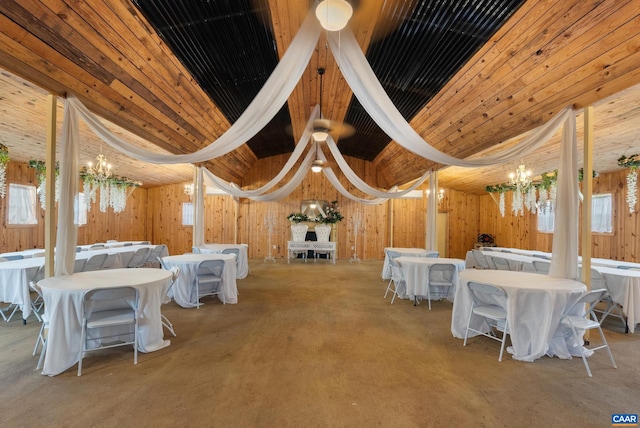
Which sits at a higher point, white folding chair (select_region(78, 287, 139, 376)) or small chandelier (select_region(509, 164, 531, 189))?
small chandelier (select_region(509, 164, 531, 189))

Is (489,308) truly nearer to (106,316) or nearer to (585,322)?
(585,322)

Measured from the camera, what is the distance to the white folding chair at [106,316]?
2463 millimetres

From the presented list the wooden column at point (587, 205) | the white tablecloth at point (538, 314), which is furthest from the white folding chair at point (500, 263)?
the white tablecloth at point (538, 314)

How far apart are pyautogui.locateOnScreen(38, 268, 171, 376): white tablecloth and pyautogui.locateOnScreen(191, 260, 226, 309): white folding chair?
137 cm

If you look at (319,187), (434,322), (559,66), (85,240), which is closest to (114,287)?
(434,322)

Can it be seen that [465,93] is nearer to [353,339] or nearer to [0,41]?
[353,339]

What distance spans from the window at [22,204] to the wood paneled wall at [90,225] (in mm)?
91

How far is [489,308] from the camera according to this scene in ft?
10.0

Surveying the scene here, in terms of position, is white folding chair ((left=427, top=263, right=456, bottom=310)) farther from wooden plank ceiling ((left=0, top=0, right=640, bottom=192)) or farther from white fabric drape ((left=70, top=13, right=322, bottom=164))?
white fabric drape ((left=70, top=13, right=322, bottom=164))

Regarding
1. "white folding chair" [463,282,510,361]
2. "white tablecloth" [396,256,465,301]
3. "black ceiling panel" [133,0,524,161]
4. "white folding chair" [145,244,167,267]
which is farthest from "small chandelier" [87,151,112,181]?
"white folding chair" [463,282,510,361]

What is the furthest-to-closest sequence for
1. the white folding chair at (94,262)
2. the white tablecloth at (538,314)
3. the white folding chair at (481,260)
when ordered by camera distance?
the white folding chair at (481,260), the white folding chair at (94,262), the white tablecloth at (538,314)

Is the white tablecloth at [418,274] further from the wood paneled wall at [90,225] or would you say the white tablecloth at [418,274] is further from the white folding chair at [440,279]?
the wood paneled wall at [90,225]

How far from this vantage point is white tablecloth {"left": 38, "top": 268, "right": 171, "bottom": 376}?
244 cm

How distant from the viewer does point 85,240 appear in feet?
26.0
